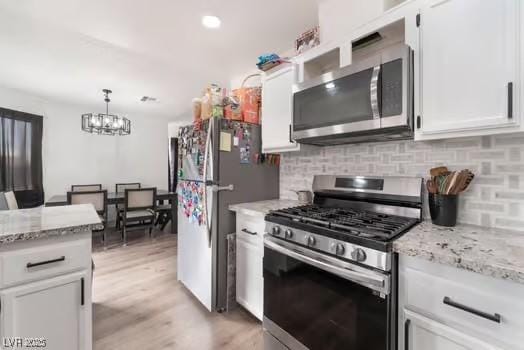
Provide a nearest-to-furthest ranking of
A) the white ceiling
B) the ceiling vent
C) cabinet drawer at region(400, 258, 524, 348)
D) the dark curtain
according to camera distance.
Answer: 1. cabinet drawer at region(400, 258, 524, 348)
2. the white ceiling
3. the dark curtain
4. the ceiling vent

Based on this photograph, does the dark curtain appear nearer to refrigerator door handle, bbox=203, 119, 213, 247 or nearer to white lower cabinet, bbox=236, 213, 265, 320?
refrigerator door handle, bbox=203, 119, 213, 247

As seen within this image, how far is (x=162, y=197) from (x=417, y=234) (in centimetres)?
425

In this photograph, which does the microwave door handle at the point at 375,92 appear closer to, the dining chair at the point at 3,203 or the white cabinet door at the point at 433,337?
the white cabinet door at the point at 433,337

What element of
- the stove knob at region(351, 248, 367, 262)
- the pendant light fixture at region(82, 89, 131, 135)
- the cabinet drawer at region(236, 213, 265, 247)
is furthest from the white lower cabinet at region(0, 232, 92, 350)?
the pendant light fixture at region(82, 89, 131, 135)

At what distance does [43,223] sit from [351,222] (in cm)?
156

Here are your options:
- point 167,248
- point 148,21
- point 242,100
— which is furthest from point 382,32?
point 167,248

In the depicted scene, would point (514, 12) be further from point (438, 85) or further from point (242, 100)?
point (242, 100)

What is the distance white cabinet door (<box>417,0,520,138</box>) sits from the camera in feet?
3.22

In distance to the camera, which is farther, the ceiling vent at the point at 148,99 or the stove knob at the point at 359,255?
the ceiling vent at the point at 148,99

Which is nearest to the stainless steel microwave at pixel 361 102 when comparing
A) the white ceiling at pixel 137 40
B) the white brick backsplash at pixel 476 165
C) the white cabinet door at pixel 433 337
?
the white brick backsplash at pixel 476 165

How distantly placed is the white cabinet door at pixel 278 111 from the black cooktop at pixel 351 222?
634 mm

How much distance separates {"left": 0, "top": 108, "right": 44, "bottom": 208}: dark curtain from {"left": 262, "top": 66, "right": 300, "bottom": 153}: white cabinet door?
4.15 m

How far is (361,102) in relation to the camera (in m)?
1.38

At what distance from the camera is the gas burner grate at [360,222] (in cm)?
109
